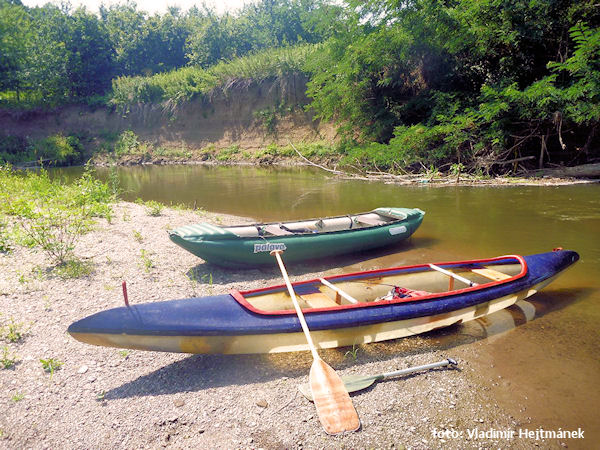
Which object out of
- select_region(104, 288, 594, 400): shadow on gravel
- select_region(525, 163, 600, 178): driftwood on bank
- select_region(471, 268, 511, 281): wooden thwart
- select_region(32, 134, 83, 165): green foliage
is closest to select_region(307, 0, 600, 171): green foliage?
select_region(525, 163, 600, 178): driftwood on bank

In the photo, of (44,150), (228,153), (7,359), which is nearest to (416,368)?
(7,359)


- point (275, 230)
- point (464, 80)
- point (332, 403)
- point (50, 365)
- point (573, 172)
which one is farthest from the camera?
point (464, 80)

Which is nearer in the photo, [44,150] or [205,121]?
[44,150]

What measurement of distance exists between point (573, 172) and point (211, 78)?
2466cm

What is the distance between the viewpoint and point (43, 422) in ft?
9.74

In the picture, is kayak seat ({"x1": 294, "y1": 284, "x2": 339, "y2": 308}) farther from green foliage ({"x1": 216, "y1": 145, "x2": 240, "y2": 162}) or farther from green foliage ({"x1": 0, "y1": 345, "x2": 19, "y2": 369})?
green foliage ({"x1": 216, "y1": 145, "x2": 240, "y2": 162})

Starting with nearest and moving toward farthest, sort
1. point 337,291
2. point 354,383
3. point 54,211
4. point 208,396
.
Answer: point 208,396, point 354,383, point 337,291, point 54,211

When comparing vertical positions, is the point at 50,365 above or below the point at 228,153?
below

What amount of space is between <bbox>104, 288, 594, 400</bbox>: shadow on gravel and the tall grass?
963 inches

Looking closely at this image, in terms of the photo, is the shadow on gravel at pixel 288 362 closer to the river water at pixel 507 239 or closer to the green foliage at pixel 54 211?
the river water at pixel 507 239

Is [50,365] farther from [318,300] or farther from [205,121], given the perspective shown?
[205,121]

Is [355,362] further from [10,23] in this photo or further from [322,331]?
[10,23]

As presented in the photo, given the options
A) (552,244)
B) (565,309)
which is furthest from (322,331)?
(552,244)

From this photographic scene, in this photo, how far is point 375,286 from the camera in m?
5.00
